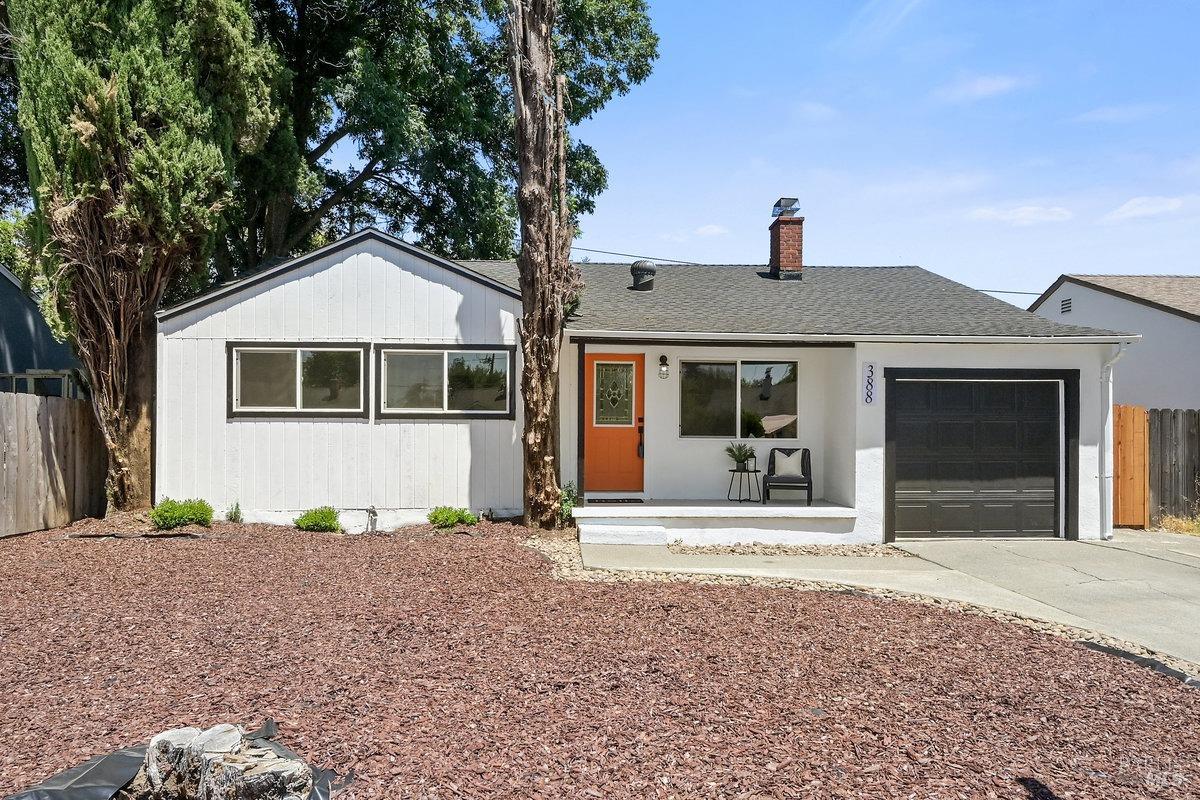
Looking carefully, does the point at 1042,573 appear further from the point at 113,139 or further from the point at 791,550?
the point at 113,139

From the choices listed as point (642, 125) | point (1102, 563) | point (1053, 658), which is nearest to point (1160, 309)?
point (1102, 563)

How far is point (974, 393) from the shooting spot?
910 cm

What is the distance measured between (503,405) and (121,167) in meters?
5.67

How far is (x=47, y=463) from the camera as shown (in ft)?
29.2

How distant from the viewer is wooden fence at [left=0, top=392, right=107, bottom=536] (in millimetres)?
8328

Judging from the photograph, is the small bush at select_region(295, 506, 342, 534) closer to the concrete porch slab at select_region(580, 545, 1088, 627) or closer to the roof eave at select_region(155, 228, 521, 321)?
the roof eave at select_region(155, 228, 521, 321)

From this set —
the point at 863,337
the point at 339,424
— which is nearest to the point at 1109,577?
the point at 863,337

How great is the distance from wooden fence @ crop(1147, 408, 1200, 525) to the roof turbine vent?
7660 mm

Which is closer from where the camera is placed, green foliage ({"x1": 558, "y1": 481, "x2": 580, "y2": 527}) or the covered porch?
green foliage ({"x1": 558, "y1": 481, "x2": 580, "y2": 527})

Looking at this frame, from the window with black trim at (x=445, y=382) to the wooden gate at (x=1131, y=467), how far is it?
8.72m

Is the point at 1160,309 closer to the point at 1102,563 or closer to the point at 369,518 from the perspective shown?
the point at 1102,563

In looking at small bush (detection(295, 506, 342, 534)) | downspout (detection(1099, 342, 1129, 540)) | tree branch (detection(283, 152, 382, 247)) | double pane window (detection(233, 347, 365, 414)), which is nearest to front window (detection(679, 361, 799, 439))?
downspout (detection(1099, 342, 1129, 540))

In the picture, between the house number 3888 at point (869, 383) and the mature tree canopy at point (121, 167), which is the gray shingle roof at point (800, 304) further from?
the mature tree canopy at point (121, 167)

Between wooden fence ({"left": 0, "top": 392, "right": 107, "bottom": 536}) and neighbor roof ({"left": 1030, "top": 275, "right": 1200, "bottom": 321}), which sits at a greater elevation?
neighbor roof ({"left": 1030, "top": 275, "right": 1200, "bottom": 321})
